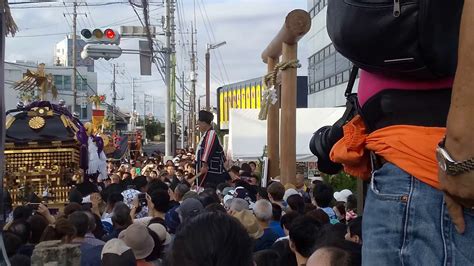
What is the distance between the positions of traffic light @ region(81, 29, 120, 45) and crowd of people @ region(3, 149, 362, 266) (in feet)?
48.0

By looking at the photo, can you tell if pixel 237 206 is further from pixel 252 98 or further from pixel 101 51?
pixel 252 98

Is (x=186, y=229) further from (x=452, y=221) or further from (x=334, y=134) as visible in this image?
(x=452, y=221)

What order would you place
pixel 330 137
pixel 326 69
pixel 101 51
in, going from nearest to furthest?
pixel 330 137 < pixel 101 51 < pixel 326 69

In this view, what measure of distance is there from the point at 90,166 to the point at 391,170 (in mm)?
10055

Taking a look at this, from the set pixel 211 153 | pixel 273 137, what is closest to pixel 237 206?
pixel 211 153

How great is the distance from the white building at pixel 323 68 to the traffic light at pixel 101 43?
388 inches

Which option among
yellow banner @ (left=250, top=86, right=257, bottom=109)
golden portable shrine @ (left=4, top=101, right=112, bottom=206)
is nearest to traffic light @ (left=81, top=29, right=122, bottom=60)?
yellow banner @ (left=250, top=86, right=257, bottom=109)

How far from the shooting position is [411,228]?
1.55 m

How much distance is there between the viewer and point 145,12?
22.7 m

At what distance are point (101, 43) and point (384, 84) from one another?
22128 mm

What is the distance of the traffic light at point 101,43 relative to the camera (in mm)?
22625

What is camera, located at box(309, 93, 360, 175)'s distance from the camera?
75.7 inches

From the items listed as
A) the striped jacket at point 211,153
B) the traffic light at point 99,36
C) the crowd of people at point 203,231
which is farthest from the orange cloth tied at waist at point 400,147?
the traffic light at point 99,36

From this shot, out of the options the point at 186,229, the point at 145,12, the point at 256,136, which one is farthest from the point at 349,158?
the point at 145,12
